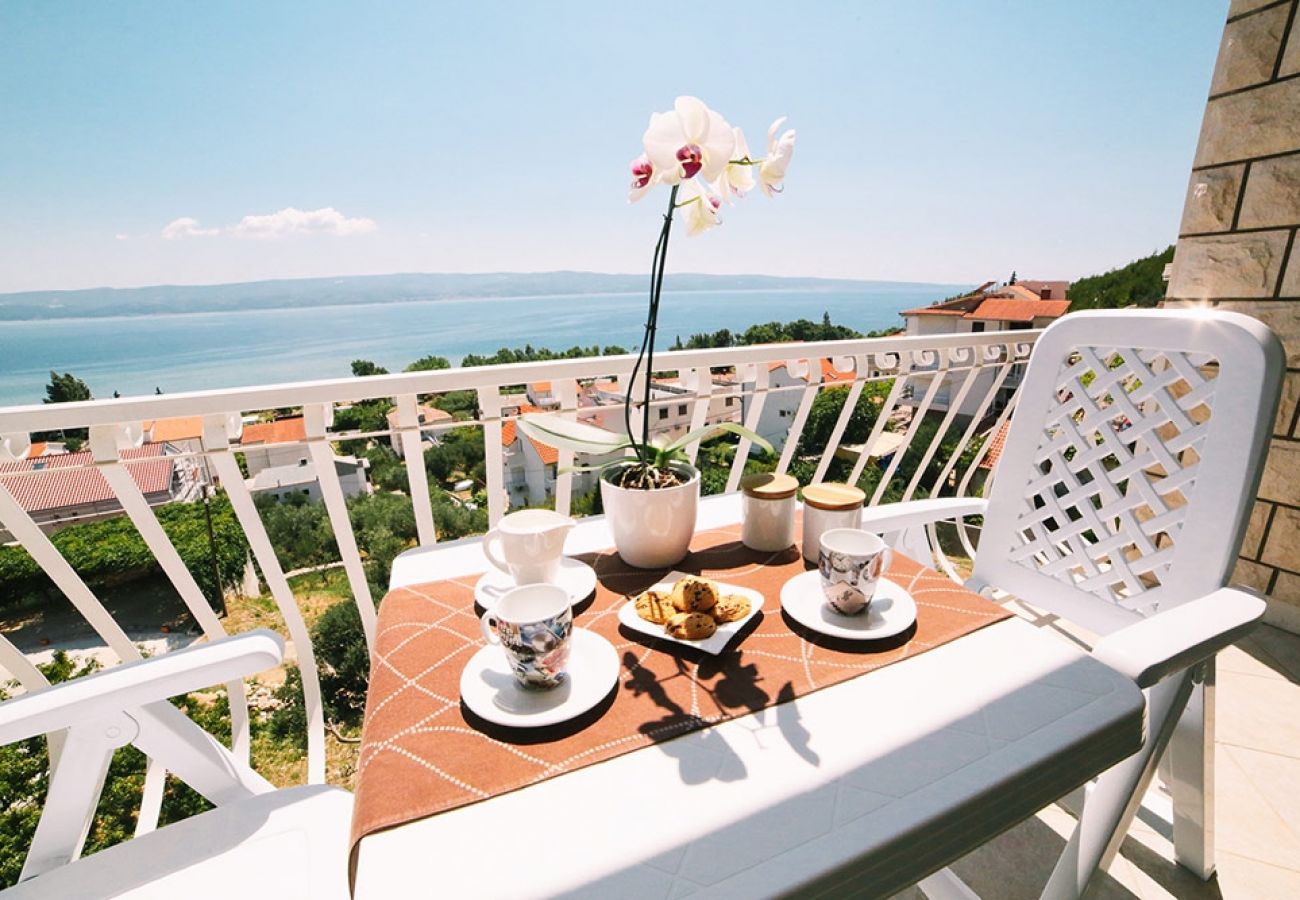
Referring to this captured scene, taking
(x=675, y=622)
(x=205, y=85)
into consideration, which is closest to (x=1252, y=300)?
(x=675, y=622)

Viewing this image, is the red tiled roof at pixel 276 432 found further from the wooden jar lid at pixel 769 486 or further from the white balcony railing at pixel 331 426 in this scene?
the wooden jar lid at pixel 769 486

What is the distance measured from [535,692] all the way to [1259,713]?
253 cm

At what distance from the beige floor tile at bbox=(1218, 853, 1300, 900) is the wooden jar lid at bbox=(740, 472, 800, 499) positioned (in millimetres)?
1474

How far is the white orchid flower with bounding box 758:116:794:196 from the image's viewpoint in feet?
2.83

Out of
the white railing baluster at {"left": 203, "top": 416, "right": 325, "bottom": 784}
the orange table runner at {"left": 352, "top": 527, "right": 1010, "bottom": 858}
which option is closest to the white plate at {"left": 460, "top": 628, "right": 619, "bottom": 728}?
the orange table runner at {"left": 352, "top": 527, "right": 1010, "bottom": 858}

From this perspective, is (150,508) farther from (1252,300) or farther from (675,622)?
(1252,300)

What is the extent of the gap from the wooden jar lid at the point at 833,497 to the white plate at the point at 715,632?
21 centimetres

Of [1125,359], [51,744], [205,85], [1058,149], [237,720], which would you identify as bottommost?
[237,720]

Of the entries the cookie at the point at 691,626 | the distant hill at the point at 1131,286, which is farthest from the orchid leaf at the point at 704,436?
the distant hill at the point at 1131,286

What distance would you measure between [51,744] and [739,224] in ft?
6.35

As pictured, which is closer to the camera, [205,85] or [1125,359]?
[1125,359]

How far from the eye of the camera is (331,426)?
1570 mm

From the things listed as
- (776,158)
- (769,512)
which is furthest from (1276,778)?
(776,158)

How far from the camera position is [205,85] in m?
32.6
